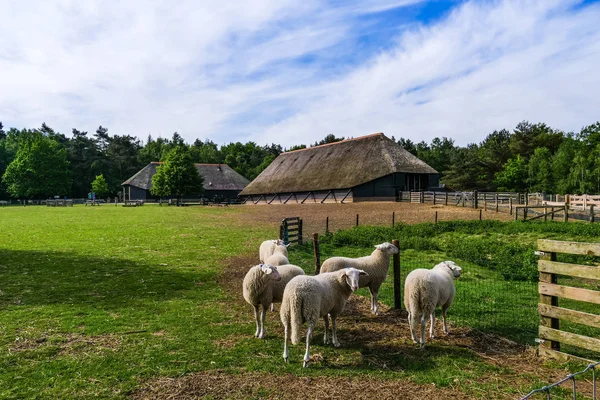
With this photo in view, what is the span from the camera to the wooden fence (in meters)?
5.46

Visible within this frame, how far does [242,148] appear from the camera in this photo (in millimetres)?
124562

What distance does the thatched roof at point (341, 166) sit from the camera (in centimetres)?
4822

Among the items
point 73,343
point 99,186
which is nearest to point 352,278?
point 73,343

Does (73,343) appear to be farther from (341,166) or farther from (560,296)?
(341,166)

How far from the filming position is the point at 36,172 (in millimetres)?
77625

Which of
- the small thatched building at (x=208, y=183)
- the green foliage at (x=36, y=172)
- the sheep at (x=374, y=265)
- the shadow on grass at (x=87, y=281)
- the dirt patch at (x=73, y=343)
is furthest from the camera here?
the small thatched building at (x=208, y=183)

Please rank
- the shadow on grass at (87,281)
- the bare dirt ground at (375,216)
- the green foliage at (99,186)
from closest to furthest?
the shadow on grass at (87,281)
the bare dirt ground at (375,216)
the green foliage at (99,186)

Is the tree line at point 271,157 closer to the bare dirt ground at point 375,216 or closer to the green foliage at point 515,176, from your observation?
the green foliage at point 515,176

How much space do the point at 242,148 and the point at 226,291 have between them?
117095 millimetres

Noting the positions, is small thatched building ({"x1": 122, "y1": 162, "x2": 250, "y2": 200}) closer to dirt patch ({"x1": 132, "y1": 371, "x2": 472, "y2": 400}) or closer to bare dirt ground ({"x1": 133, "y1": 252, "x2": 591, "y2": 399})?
bare dirt ground ({"x1": 133, "y1": 252, "x2": 591, "y2": 399})

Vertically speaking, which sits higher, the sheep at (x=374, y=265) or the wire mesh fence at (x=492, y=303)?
the sheep at (x=374, y=265)

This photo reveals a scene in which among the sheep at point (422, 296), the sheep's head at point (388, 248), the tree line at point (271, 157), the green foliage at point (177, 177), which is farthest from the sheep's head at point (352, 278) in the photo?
the green foliage at point (177, 177)

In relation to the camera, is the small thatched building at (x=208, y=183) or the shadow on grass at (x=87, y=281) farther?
the small thatched building at (x=208, y=183)

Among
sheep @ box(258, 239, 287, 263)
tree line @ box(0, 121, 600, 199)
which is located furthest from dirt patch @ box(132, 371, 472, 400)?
tree line @ box(0, 121, 600, 199)
